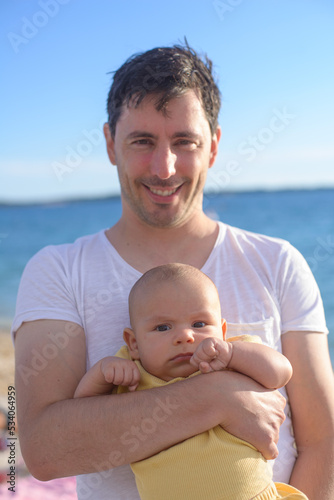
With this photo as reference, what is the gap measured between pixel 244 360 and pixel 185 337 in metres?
0.25

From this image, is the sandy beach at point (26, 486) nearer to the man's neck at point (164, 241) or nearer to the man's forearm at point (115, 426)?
the man's forearm at point (115, 426)

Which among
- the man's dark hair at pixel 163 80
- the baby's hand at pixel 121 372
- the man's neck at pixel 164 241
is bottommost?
the baby's hand at pixel 121 372

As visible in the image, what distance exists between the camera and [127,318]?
2408 mm

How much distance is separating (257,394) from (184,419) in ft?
1.03

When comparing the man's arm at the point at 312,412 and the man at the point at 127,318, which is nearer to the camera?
the man at the point at 127,318

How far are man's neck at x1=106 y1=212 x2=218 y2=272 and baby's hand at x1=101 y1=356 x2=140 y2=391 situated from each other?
65 centimetres

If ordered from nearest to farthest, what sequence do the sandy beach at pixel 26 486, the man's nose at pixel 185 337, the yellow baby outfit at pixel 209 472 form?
1. the yellow baby outfit at pixel 209 472
2. the man's nose at pixel 185 337
3. the sandy beach at pixel 26 486

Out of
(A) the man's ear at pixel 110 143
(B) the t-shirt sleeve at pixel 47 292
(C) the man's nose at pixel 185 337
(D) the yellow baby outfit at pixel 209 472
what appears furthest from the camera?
(A) the man's ear at pixel 110 143

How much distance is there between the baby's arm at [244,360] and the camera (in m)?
1.99

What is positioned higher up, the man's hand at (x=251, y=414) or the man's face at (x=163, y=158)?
the man's face at (x=163, y=158)

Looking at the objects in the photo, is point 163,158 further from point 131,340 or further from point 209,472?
point 209,472

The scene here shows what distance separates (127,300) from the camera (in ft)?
→ 7.98

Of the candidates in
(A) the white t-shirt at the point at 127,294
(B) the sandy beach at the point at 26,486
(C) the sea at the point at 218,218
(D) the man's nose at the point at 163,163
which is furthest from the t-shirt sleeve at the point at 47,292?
(C) the sea at the point at 218,218

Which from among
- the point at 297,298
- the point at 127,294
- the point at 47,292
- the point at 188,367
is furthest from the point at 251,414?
the point at 47,292
